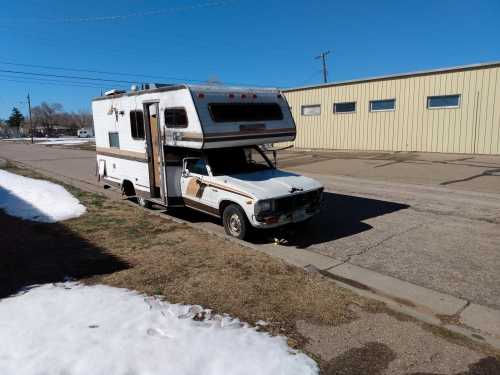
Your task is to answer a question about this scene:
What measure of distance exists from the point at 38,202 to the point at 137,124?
3.43 metres

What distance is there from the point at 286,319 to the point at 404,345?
114cm

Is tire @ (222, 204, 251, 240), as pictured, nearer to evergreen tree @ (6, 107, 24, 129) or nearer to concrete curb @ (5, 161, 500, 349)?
concrete curb @ (5, 161, 500, 349)

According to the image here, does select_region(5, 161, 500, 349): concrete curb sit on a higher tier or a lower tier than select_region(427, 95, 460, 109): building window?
lower

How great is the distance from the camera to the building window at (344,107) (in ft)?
73.0

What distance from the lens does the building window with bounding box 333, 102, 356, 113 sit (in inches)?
876

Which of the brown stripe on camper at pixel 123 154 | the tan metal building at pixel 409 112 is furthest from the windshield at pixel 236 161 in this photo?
the tan metal building at pixel 409 112

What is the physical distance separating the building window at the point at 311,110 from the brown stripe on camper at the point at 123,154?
16.3m

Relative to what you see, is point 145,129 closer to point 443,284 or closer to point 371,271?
point 371,271

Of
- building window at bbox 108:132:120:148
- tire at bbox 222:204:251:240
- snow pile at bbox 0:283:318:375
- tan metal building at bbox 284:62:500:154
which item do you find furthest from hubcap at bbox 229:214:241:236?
tan metal building at bbox 284:62:500:154

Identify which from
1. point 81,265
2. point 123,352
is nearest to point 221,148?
point 81,265

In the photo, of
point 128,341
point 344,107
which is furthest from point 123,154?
point 344,107

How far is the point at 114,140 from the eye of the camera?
32.9ft

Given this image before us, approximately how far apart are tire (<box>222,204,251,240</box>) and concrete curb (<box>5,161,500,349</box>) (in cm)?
38

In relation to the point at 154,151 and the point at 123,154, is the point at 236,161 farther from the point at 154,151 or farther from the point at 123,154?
the point at 123,154
